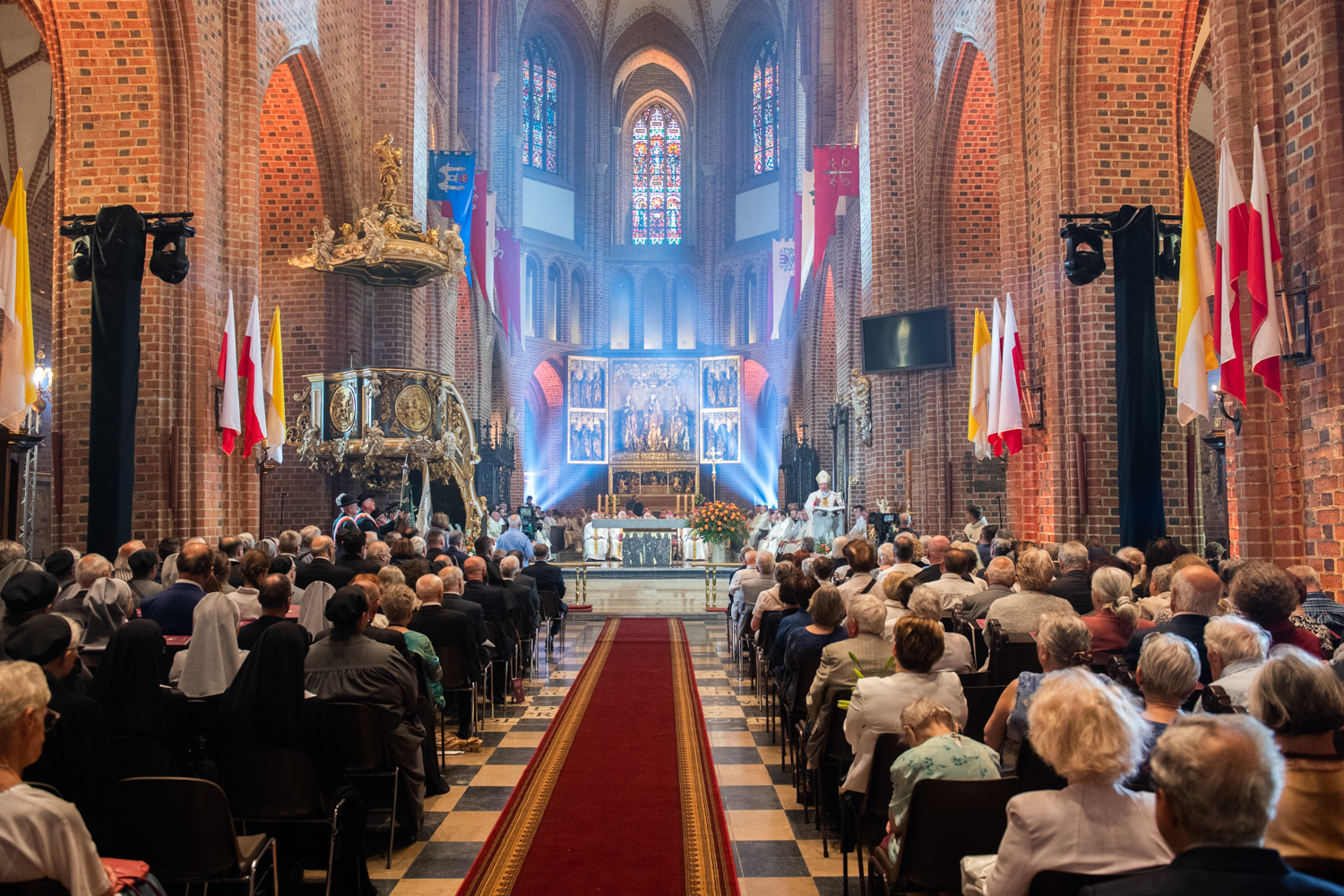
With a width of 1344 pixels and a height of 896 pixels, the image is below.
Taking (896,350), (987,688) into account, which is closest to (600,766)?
(987,688)

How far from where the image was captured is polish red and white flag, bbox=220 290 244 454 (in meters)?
8.98

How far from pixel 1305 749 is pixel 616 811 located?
363 centimetres

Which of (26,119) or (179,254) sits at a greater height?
(26,119)

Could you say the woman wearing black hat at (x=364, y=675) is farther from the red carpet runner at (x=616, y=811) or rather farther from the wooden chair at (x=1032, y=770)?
the wooden chair at (x=1032, y=770)

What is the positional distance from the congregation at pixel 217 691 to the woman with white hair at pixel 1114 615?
10.4 ft

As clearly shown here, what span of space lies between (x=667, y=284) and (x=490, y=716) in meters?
28.7

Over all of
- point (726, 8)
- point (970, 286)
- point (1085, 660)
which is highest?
point (726, 8)

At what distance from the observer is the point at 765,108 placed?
1353 inches

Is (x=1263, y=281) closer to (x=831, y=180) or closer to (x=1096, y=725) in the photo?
(x=1096, y=725)

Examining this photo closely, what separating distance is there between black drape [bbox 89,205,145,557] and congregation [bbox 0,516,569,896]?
18.0 inches

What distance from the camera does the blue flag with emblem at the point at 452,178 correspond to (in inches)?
682

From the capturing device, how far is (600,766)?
6273 millimetres

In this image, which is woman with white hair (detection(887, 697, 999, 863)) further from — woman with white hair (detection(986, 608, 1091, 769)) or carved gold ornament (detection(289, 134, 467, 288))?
carved gold ornament (detection(289, 134, 467, 288))

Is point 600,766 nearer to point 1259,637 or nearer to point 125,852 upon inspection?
point 125,852
